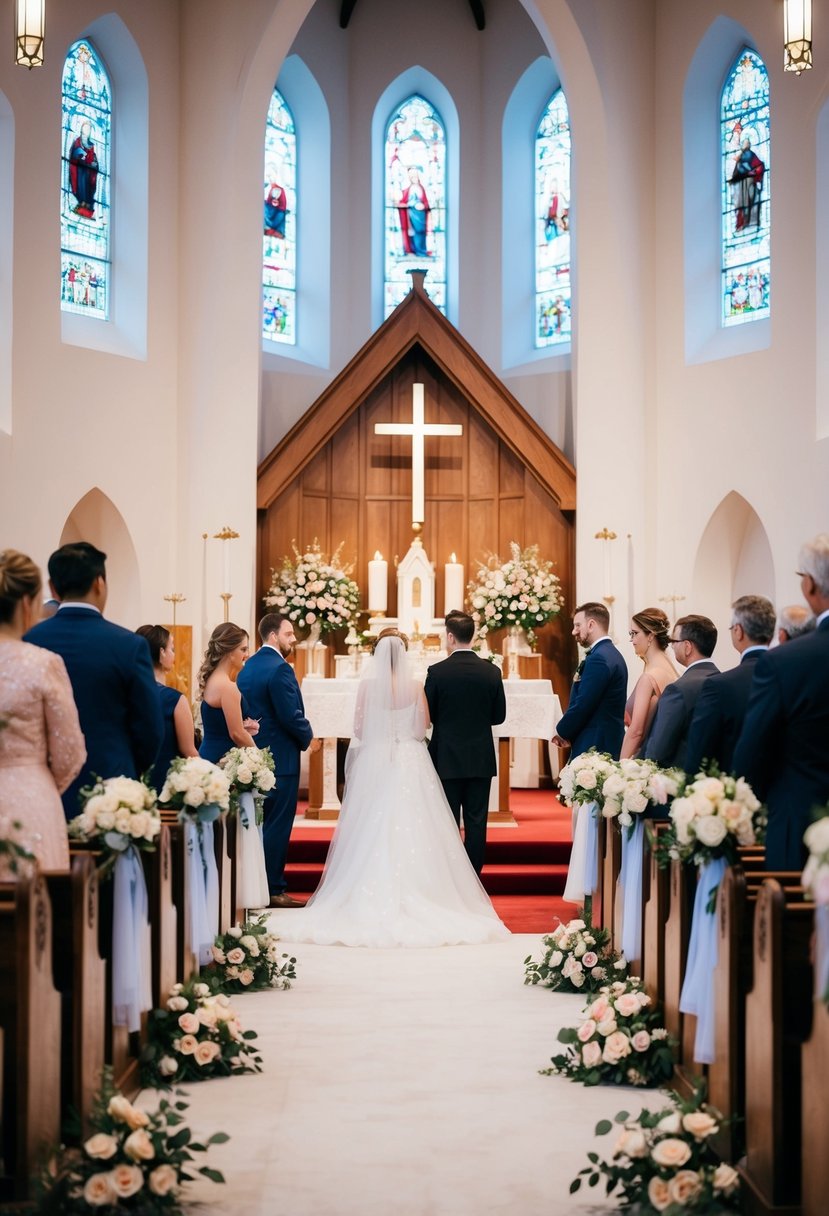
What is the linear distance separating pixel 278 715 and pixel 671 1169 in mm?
4893

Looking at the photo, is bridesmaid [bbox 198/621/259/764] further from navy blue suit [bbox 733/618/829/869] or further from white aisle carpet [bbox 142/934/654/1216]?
navy blue suit [bbox 733/618/829/869]

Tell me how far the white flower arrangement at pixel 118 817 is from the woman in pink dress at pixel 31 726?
0.18 m

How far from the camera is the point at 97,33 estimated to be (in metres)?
12.8

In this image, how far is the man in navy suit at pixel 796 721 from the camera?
3865mm

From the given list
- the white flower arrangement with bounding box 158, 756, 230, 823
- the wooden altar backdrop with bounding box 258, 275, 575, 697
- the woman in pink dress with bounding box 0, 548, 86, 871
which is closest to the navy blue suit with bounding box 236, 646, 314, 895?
the white flower arrangement with bounding box 158, 756, 230, 823

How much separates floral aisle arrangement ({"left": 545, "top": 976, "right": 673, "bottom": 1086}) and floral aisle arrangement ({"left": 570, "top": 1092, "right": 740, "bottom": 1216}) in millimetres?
1084

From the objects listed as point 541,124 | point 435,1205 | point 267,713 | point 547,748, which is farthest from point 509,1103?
point 541,124

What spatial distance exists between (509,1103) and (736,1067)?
1.07m

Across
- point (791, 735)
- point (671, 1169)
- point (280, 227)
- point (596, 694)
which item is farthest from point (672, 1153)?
point (280, 227)

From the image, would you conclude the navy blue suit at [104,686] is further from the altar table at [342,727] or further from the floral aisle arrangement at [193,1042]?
the altar table at [342,727]

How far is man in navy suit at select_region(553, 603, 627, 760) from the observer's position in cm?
754

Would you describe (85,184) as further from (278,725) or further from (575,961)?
(575,961)

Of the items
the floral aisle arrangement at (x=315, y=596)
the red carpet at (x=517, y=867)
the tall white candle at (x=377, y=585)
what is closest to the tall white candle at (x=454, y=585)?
the tall white candle at (x=377, y=585)

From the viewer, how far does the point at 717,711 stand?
16.6ft
